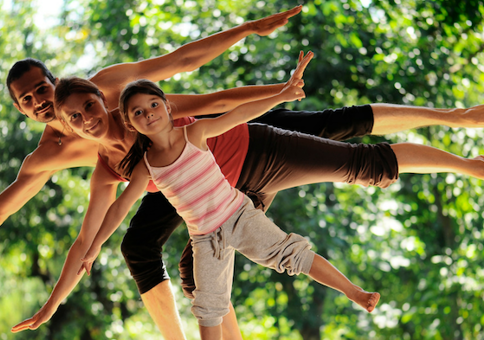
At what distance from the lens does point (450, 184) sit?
3.75m

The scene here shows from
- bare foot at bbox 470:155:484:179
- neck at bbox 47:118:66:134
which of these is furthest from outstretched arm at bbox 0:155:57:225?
bare foot at bbox 470:155:484:179

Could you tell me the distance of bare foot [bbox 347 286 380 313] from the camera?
1305mm

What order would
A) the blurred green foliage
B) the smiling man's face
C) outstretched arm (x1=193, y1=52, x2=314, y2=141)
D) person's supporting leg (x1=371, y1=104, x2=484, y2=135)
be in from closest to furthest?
outstretched arm (x1=193, y1=52, x2=314, y2=141) → the smiling man's face → person's supporting leg (x1=371, y1=104, x2=484, y2=135) → the blurred green foliage

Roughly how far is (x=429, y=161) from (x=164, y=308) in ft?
2.97

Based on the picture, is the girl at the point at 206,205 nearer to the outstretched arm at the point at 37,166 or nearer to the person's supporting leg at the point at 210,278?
the person's supporting leg at the point at 210,278

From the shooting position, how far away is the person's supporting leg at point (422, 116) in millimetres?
1570

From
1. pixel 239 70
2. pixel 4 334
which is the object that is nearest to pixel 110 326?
pixel 4 334

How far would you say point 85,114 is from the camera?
1.33 metres

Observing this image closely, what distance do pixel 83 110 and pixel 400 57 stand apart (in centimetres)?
269

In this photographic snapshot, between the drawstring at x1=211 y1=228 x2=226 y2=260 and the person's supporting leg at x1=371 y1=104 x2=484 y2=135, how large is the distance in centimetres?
62

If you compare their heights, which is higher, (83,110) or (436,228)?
(83,110)

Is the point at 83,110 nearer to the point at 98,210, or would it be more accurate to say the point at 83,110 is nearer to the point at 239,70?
the point at 98,210

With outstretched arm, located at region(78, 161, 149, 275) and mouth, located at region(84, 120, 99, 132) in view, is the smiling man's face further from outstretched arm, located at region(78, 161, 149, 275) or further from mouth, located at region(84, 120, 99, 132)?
outstretched arm, located at region(78, 161, 149, 275)

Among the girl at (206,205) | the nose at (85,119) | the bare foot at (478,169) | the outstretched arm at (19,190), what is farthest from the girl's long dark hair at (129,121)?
the bare foot at (478,169)
